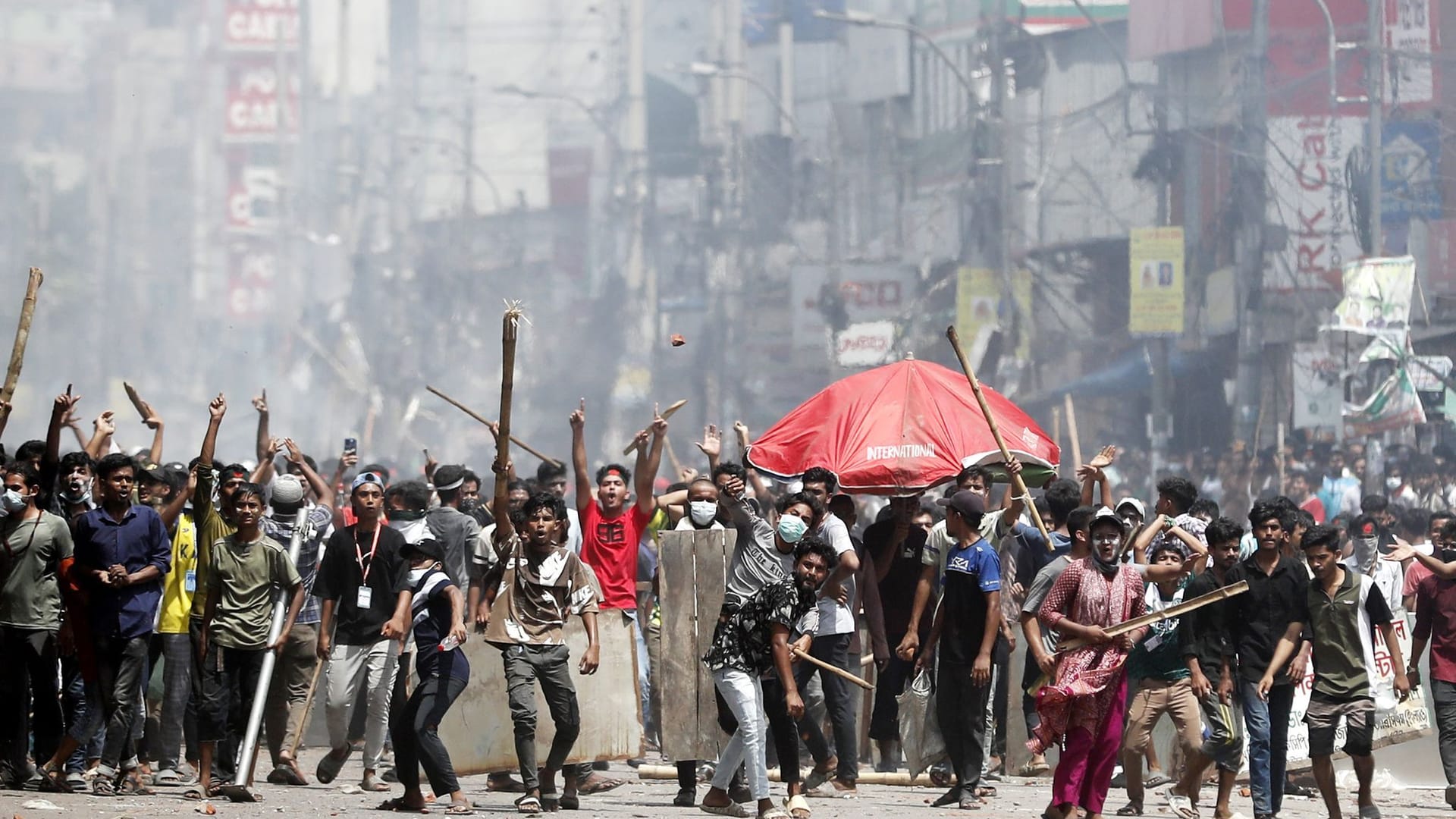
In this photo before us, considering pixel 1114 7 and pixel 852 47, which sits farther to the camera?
pixel 852 47

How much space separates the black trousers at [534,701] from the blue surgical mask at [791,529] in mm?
1069

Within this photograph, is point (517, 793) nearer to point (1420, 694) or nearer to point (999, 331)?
point (1420, 694)

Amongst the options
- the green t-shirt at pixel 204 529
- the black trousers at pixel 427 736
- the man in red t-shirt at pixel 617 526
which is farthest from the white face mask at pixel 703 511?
the green t-shirt at pixel 204 529

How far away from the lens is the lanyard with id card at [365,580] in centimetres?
940

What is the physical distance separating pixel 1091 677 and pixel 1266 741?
114 centimetres

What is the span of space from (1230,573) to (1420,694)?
2.55 m

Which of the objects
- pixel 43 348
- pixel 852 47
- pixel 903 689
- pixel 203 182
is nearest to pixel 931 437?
pixel 903 689

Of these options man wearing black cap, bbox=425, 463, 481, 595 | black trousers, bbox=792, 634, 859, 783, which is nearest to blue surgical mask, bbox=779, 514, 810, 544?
black trousers, bbox=792, 634, 859, 783

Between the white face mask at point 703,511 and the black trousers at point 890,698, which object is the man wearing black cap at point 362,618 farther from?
the black trousers at point 890,698

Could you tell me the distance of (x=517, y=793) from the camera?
379 inches

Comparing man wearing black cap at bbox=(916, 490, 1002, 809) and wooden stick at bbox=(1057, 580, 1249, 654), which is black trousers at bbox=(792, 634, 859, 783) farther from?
wooden stick at bbox=(1057, 580, 1249, 654)

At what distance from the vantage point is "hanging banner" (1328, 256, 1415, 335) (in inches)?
979

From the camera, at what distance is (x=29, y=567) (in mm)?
8625

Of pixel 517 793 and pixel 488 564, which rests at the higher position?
pixel 488 564
